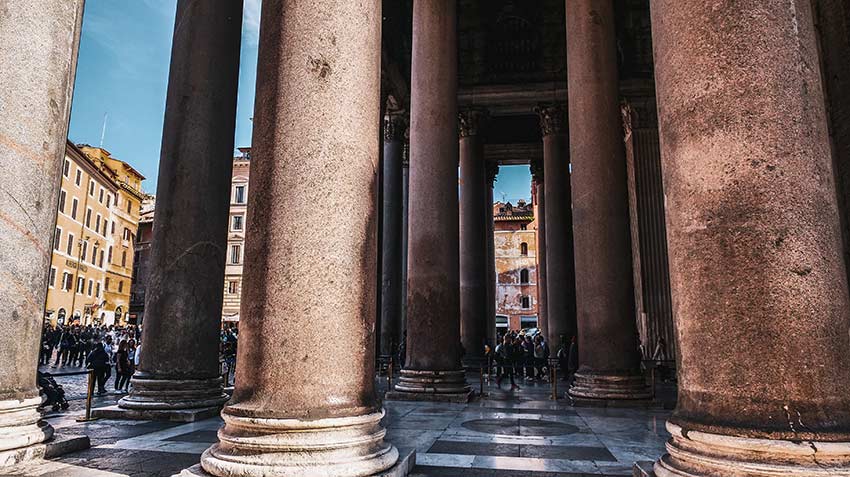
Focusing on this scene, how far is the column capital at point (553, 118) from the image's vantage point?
106 ft

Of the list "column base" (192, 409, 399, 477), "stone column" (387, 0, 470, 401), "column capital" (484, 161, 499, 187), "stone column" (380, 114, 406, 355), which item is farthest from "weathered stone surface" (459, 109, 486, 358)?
"column base" (192, 409, 399, 477)

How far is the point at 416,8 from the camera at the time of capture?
18.5 metres

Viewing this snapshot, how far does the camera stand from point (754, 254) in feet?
17.7

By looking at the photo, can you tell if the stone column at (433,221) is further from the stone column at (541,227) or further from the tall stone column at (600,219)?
the stone column at (541,227)

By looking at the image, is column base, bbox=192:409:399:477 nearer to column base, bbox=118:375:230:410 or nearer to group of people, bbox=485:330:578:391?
column base, bbox=118:375:230:410

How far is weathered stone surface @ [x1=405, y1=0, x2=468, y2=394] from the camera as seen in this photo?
56.1 feet

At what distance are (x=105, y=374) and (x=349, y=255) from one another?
18.4m

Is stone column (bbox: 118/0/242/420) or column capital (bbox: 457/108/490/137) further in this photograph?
column capital (bbox: 457/108/490/137)

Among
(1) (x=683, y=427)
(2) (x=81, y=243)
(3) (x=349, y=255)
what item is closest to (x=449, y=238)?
(3) (x=349, y=255)

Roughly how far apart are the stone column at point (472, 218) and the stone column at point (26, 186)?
25.2 metres

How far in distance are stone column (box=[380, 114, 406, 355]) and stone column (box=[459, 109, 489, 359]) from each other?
373cm

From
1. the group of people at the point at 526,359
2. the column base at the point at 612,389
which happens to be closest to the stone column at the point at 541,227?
the group of people at the point at 526,359

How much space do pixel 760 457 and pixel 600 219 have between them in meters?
11.4

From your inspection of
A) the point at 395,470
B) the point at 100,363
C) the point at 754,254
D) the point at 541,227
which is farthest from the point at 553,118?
the point at 395,470
